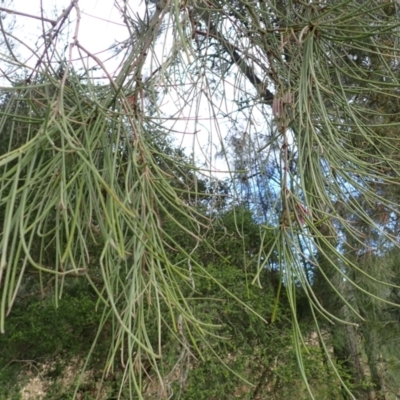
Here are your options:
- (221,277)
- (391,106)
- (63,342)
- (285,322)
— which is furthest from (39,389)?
(391,106)

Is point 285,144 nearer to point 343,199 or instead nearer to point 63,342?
point 343,199

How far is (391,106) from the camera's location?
1927mm

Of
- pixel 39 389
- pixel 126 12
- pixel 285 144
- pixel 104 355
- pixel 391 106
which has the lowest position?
pixel 39 389

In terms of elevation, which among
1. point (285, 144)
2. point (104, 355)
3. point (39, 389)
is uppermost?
point (285, 144)

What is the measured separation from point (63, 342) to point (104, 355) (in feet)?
0.46

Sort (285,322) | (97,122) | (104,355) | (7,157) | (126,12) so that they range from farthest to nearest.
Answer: (285,322)
(104,355)
(126,12)
(97,122)
(7,157)

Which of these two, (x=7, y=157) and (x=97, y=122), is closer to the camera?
(x=7, y=157)

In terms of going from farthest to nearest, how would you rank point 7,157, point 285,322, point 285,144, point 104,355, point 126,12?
1. point 285,322
2. point 104,355
3. point 126,12
4. point 285,144
5. point 7,157

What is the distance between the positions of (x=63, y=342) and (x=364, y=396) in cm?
117

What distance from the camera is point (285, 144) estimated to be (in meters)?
0.58

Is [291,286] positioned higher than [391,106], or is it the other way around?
[391,106]

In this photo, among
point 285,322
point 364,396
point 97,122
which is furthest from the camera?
point 364,396

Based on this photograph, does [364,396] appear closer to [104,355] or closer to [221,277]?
[221,277]

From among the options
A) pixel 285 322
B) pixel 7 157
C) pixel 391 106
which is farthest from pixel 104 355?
pixel 7 157
